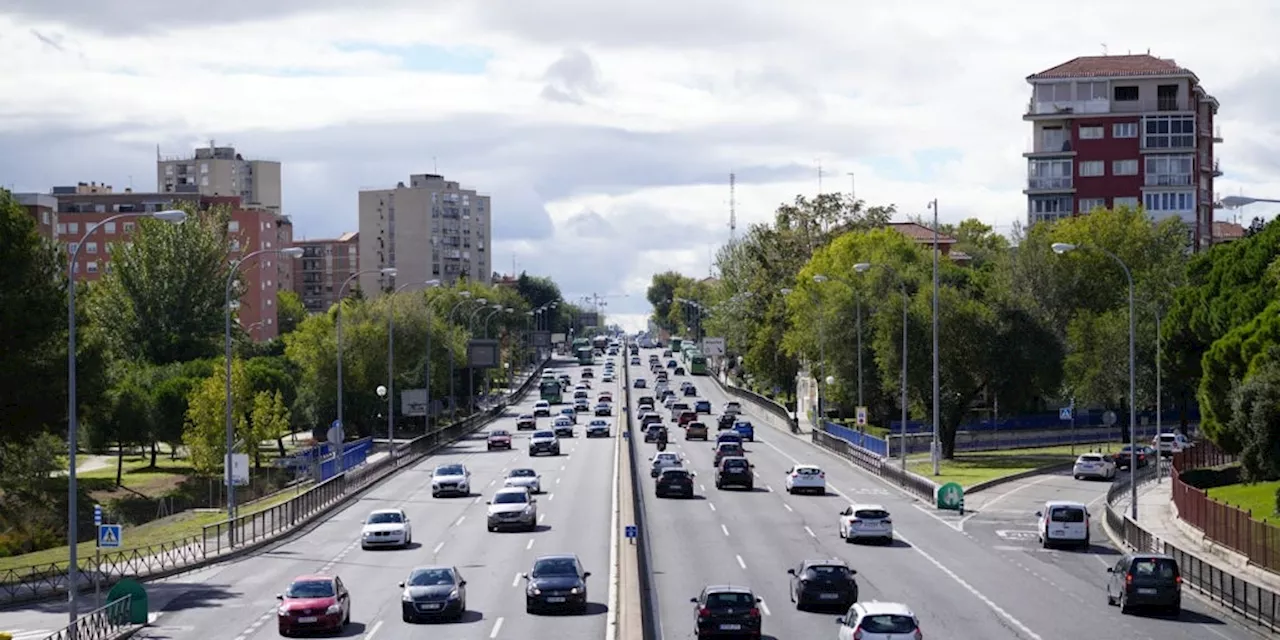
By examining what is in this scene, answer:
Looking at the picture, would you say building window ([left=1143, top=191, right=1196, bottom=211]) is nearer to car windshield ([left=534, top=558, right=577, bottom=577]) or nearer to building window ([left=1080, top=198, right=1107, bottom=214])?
building window ([left=1080, top=198, right=1107, bottom=214])

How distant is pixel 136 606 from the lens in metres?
33.7

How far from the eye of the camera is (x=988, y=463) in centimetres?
8444

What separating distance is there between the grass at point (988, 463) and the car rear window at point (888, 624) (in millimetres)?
42961

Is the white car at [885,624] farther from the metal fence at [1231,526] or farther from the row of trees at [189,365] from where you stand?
the row of trees at [189,365]

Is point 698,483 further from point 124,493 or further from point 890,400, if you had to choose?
point 890,400

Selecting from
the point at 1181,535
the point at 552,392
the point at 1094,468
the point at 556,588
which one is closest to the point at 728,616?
the point at 556,588

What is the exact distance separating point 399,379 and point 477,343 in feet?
66.1

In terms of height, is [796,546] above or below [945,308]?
below

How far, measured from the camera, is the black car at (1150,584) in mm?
35812

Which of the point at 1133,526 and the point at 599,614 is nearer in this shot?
the point at 599,614

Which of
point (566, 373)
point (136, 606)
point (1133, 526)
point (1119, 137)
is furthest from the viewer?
point (566, 373)

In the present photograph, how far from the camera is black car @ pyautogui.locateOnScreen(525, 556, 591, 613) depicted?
113 ft

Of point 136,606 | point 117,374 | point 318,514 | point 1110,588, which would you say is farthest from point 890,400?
point 136,606

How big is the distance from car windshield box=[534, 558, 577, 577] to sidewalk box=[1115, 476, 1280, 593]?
600 inches
